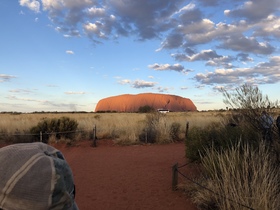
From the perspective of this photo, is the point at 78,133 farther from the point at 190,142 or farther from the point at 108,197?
the point at 108,197

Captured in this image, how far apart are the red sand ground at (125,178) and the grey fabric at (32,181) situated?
5154 millimetres

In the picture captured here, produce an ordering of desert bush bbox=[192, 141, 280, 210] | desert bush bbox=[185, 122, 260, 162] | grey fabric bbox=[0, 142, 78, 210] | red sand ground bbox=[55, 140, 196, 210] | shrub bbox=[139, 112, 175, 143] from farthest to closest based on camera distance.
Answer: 1. shrub bbox=[139, 112, 175, 143]
2. desert bush bbox=[185, 122, 260, 162]
3. red sand ground bbox=[55, 140, 196, 210]
4. desert bush bbox=[192, 141, 280, 210]
5. grey fabric bbox=[0, 142, 78, 210]

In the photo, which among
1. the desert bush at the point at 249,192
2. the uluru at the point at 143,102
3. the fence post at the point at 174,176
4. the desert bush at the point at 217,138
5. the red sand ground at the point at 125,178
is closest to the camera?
the desert bush at the point at 249,192

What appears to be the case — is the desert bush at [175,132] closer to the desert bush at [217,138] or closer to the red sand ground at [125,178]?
the red sand ground at [125,178]

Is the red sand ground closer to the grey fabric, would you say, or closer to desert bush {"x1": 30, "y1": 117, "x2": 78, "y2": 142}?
desert bush {"x1": 30, "y1": 117, "x2": 78, "y2": 142}

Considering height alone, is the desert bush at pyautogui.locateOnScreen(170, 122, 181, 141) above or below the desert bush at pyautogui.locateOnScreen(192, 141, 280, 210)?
above

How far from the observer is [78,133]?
17203 mm

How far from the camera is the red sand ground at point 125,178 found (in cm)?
661

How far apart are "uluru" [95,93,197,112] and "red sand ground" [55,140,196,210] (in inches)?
4647

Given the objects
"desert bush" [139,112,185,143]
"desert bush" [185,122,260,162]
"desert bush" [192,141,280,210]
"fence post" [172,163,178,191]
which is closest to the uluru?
"desert bush" [139,112,185,143]

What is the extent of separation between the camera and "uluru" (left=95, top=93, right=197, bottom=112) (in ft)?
439

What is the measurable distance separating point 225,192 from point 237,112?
11.5ft

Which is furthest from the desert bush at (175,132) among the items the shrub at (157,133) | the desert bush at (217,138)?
the desert bush at (217,138)

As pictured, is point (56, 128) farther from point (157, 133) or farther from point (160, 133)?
point (160, 133)
